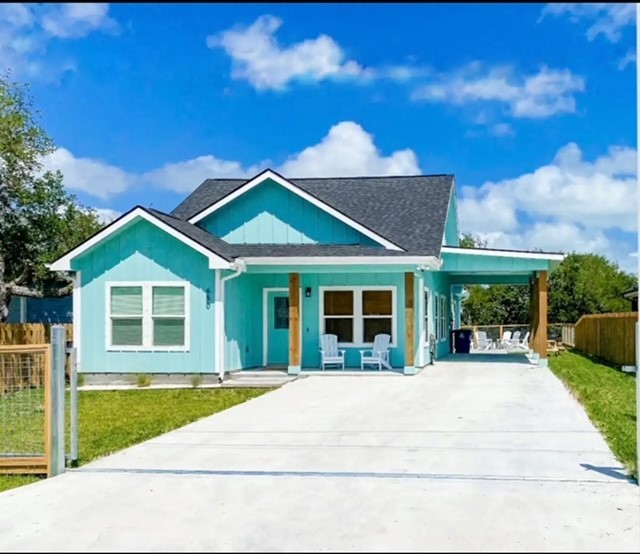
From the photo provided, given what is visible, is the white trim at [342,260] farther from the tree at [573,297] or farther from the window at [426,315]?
the tree at [573,297]

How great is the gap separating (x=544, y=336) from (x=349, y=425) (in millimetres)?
12145

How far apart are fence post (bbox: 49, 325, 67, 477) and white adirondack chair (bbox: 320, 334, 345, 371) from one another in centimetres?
1181

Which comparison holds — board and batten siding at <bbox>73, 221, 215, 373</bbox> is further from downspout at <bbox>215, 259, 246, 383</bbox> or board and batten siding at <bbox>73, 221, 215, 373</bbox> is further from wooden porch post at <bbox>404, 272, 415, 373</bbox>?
wooden porch post at <bbox>404, 272, 415, 373</bbox>

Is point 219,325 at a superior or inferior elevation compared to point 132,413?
superior

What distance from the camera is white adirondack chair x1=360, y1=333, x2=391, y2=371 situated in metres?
18.8

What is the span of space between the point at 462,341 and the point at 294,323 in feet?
38.4

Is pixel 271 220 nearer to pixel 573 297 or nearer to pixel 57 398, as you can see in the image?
pixel 57 398

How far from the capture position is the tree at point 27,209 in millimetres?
21234

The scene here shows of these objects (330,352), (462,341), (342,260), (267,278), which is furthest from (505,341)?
(342,260)

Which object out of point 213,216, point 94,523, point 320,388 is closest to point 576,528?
point 94,523

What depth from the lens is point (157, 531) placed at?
17.7ft

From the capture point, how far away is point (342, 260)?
58.3 feet

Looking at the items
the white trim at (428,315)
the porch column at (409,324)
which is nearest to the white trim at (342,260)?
the porch column at (409,324)

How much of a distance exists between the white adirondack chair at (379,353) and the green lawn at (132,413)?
406 centimetres
